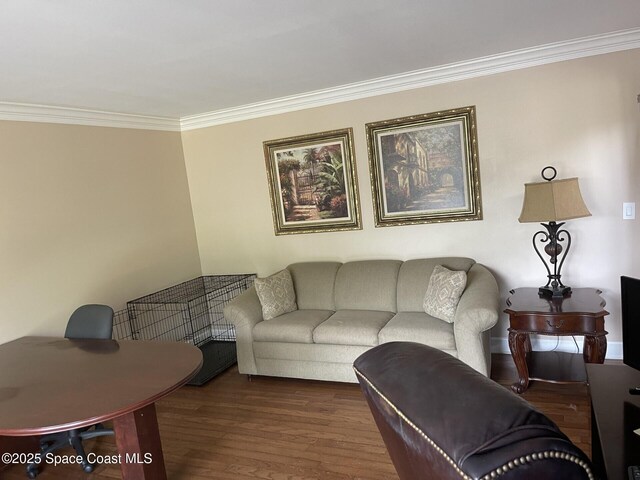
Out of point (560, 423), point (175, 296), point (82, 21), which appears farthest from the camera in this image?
point (175, 296)

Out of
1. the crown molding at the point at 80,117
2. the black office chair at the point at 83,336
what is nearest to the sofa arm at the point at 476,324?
the black office chair at the point at 83,336

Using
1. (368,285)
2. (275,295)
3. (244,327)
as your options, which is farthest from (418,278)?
(244,327)

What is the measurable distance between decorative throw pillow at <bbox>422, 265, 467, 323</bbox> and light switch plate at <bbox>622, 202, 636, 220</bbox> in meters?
1.28

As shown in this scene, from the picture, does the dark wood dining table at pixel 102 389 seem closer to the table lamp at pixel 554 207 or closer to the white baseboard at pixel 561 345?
the table lamp at pixel 554 207

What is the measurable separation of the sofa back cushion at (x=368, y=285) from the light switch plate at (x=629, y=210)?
1.72 m

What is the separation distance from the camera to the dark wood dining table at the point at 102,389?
1.79m

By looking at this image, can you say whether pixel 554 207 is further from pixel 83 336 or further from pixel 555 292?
pixel 83 336

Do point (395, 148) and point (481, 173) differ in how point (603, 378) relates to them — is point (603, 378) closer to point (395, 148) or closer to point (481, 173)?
point (481, 173)

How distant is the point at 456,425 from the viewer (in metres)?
0.77

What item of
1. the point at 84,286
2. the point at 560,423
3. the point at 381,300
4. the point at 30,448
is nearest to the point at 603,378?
the point at 560,423

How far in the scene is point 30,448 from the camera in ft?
8.95

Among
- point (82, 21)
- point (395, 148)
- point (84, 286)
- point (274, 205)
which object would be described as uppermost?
point (82, 21)

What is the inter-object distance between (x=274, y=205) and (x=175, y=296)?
4.35 feet

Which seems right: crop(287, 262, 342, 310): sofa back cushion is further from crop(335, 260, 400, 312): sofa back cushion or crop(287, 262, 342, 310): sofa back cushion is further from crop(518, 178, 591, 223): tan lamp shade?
crop(518, 178, 591, 223): tan lamp shade
